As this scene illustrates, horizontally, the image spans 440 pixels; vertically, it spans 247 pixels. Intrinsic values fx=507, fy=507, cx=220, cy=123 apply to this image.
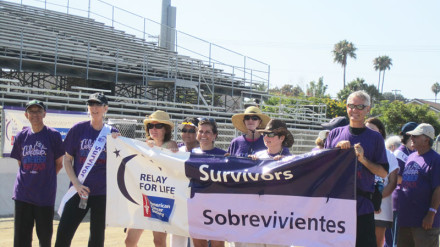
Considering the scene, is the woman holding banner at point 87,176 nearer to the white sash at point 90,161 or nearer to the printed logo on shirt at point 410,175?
the white sash at point 90,161

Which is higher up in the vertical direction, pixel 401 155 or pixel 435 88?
pixel 435 88

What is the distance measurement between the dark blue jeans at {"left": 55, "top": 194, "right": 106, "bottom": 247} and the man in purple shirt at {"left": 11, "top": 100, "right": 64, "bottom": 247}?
1.32 ft

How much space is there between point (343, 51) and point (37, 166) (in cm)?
7247

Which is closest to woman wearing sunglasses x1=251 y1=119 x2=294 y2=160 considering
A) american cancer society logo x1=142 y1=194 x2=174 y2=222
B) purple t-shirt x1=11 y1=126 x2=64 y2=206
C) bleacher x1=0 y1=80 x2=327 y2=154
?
american cancer society logo x1=142 y1=194 x2=174 y2=222

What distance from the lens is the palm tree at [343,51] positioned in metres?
73.9

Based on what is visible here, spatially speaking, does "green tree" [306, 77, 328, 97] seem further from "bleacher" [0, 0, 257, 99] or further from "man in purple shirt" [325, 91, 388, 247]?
"man in purple shirt" [325, 91, 388, 247]

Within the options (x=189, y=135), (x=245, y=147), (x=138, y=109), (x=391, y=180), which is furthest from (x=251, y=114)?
(x=138, y=109)

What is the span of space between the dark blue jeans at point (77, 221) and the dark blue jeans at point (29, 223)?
395mm

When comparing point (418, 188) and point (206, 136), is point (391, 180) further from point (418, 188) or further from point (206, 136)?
point (206, 136)

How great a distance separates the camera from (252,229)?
506 centimetres

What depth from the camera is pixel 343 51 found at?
2928 inches

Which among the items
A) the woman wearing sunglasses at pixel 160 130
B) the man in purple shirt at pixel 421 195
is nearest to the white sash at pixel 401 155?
the man in purple shirt at pixel 421 195

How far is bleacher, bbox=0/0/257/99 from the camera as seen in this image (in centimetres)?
2109

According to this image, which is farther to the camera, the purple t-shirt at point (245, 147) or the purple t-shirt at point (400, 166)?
the purple t-shirt at point (400, 166)
